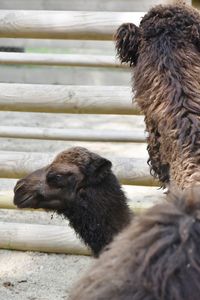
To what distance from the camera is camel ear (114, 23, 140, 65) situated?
13.4ft

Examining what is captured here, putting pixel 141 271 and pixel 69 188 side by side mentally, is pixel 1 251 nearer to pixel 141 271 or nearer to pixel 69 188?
pixel 69 188

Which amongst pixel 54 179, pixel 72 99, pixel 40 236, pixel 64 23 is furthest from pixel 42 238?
pixel 64 23

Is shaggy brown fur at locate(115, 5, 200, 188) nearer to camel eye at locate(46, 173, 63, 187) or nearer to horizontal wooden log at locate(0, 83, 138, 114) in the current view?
camel eye at locate(46, 173, 63, 187)

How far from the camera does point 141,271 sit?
180 cm

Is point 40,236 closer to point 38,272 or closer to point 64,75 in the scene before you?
point 38,272

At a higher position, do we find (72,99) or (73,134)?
(72,99)

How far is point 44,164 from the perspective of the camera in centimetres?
565

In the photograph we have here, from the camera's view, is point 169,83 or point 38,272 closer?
point 169,83

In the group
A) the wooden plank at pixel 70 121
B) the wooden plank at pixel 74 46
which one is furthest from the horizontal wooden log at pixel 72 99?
the wooden plank at pixel 74 46

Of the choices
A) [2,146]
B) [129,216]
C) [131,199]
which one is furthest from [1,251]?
[2,146]

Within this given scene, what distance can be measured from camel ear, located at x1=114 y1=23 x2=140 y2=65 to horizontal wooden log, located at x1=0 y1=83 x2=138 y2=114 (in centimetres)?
123

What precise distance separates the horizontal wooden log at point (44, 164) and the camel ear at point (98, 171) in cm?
46

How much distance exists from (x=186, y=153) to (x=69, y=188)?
1.50m

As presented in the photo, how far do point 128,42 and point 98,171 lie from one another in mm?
1119
